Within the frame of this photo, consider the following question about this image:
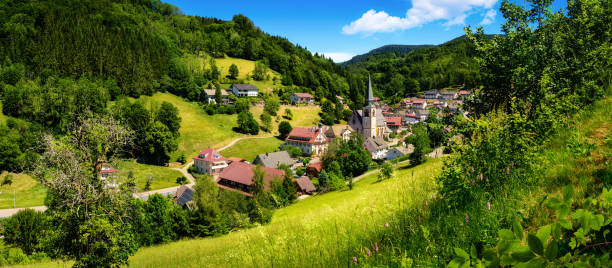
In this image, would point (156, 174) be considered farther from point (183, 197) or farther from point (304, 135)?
point (304, 135)

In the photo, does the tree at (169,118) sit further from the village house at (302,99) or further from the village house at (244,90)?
the village house at (302,99)

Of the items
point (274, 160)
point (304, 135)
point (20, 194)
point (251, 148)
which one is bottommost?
point (20, 194)

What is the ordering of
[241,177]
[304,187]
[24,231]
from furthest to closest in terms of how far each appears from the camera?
[241,177], [304,187], [24,231]

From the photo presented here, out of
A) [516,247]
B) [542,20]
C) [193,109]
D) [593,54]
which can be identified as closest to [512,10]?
[542,20]

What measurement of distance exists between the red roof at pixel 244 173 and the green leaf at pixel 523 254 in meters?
40.6

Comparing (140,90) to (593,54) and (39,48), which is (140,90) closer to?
(39,48)

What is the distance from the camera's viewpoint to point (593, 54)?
8883 mm

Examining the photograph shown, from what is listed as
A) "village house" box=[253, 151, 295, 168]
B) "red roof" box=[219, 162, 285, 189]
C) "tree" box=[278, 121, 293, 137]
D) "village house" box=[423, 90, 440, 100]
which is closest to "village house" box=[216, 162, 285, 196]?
"red roof" box=[219, 162, 285, 189]

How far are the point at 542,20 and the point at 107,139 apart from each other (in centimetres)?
1667

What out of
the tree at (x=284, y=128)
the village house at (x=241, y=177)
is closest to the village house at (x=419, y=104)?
the tree at (x=284, y=128)

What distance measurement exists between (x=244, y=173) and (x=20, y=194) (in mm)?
30175

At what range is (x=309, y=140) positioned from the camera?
234 feet

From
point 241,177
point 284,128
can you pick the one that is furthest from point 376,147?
point 241,177

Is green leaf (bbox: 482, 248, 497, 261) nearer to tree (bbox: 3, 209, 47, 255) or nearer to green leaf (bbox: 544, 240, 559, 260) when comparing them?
green leaf (bbox: 544, 240, 559, 260)
